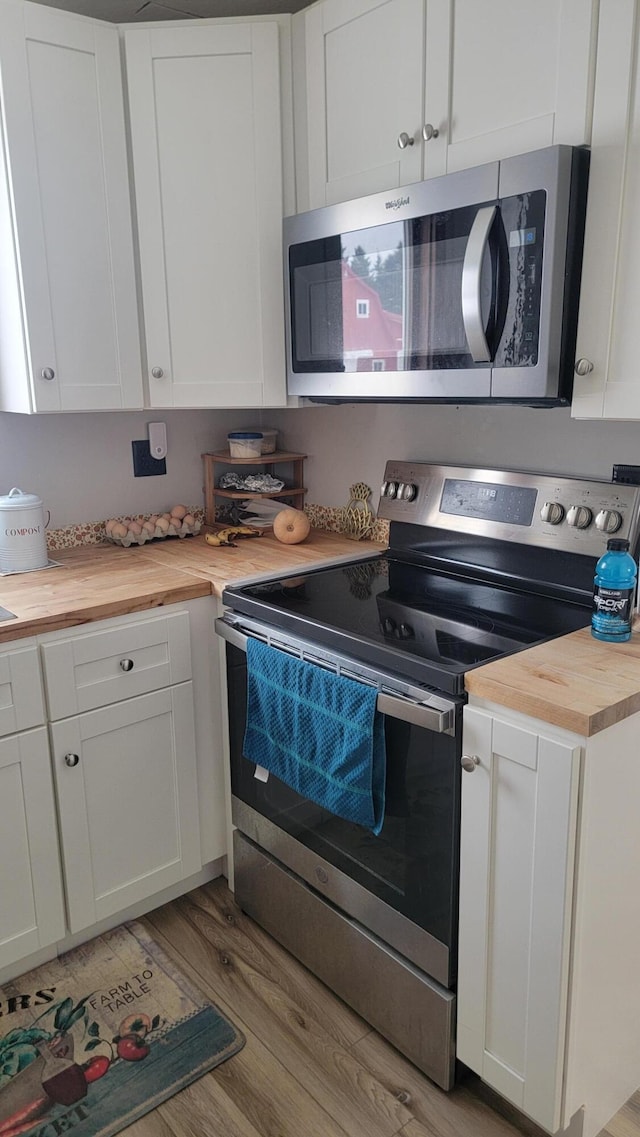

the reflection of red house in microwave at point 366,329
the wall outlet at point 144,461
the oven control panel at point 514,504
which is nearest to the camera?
the oven control panel at point 514,504

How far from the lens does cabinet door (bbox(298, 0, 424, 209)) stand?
1650 millimetres

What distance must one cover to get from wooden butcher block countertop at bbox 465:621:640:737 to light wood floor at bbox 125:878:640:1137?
85 centimetres

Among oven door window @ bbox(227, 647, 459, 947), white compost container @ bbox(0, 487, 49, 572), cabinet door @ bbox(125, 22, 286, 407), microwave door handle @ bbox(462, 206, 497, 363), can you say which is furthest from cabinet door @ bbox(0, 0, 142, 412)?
oven door window @ bbox(227, 647, 459, 947)

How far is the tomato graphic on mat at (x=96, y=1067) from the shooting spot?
→ 5.25 ft

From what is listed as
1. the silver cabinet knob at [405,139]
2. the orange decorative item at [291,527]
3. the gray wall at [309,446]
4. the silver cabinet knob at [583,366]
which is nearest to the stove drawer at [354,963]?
the orange decorative item at [291,527]

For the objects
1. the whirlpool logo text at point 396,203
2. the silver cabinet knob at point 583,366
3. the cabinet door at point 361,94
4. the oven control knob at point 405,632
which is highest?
the cabinet door at point 361,94

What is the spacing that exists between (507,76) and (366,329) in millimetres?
548

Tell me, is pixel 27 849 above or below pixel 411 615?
below

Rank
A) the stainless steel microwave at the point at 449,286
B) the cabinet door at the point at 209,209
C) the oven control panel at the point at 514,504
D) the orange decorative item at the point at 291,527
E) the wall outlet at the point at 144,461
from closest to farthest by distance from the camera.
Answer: the stainless steel microwave at the point at 449,286
the oven control panel at the point at 514,504
the cabinet door at the point at 209,209
the orange decorative item at the point at 291,527
the wall outlet at the point at 144,461

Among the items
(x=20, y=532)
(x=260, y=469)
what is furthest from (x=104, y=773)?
(x=260, y=469)

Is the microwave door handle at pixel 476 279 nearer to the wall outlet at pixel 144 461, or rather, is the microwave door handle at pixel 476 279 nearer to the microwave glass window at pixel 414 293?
the microwave glass window at pixel 414 293

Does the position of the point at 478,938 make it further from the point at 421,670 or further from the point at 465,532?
the point at 465,532

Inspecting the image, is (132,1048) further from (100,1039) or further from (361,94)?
(361,94)

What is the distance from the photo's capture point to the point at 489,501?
188 cm
